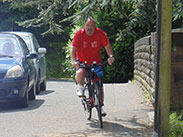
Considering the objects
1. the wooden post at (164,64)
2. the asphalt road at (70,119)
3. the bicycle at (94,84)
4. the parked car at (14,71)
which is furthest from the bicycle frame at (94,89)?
the parked car at (14,71)

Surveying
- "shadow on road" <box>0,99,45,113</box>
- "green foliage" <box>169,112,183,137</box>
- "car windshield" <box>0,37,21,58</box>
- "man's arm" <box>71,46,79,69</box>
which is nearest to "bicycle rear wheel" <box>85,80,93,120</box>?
"man's arm" <box>71,46,79,69</box>

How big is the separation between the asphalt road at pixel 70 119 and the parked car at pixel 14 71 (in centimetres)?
31

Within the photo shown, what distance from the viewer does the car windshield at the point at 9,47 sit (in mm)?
10727

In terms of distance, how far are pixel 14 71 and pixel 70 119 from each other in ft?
6.42

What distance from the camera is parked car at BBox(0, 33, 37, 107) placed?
970 cm

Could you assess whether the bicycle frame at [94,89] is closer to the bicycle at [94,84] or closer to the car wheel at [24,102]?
the bicycle at [94,84]

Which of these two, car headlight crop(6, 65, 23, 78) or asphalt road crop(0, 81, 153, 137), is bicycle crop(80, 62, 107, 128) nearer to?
asphalt road crop(0, 81, 153, 137)

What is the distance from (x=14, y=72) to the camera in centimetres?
981

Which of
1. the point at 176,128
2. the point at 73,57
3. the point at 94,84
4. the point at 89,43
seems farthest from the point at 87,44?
the point at 176,128

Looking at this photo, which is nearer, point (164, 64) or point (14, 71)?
point (164, 64)

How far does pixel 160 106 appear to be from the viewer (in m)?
6.27

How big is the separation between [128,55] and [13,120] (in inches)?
461

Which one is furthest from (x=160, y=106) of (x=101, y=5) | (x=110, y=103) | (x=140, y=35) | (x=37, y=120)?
(x=140, y=35)

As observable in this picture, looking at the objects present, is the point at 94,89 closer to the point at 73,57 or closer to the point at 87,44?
the point at 73,57
